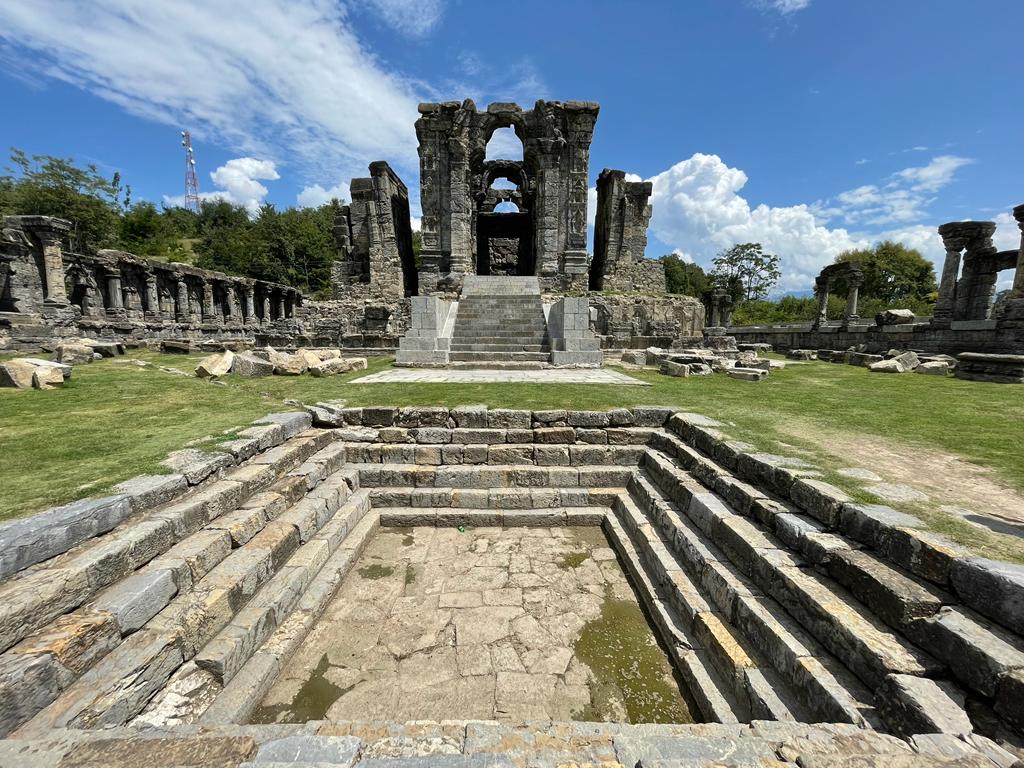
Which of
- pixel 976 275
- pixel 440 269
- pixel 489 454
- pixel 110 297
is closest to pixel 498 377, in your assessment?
pixel 489 454

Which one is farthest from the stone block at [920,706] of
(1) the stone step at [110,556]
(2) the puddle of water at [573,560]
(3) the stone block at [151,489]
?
(3) the stone block at [151,489]

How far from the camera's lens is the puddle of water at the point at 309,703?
233 cm

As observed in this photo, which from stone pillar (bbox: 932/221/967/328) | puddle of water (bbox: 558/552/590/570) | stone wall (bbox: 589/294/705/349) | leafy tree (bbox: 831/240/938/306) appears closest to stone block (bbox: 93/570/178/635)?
puddle of water (bbox: 558/552/590/570)

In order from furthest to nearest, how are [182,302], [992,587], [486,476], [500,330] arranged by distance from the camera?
[182,302] → [500,330] → [486,476] → [992,587]

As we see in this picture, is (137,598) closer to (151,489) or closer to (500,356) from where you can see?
(151,489)

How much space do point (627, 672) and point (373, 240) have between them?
60.4 ft

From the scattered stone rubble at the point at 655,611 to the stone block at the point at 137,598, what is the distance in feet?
0.04

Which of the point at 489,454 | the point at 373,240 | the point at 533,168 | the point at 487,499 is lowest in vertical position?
the point at 487,499

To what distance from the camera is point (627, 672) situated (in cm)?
271

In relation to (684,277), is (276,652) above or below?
below

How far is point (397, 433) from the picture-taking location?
17.4 ft

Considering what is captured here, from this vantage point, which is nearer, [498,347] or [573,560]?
[573,560]

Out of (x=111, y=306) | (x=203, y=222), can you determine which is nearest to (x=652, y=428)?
(x=111, y=306)

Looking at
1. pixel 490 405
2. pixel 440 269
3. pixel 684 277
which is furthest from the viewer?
pixel 684 277
